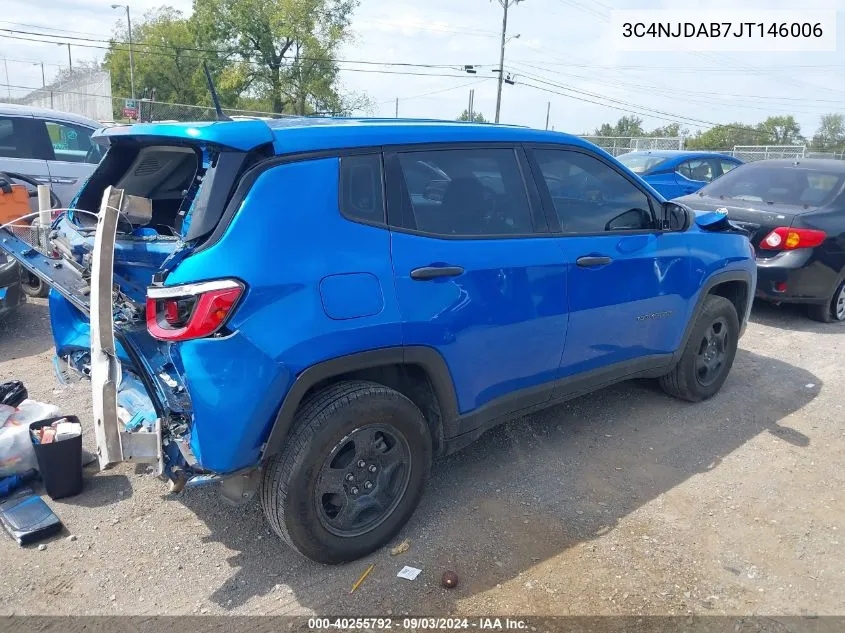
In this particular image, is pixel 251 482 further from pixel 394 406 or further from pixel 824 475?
Result: pixel 824 475

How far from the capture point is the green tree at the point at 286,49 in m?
41.9

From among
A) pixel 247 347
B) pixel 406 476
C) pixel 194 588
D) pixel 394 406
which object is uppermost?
pixel 247 347

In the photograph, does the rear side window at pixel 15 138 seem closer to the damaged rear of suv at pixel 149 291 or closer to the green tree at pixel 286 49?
the damaged rear of suv at pixel 149 291

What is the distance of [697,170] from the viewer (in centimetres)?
1180

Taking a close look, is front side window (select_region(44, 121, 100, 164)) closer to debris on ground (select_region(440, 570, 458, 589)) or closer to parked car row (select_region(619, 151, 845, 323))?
parked car row (select_region(619, 151, 845, 323))

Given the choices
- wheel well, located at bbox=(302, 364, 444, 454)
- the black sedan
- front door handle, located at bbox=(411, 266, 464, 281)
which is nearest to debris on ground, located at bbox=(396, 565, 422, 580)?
wheel well, located at bbox=(302, 364, 444, 454)

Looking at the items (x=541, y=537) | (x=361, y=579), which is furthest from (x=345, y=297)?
(x=541, y=537)

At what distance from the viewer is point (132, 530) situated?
3.19 meters

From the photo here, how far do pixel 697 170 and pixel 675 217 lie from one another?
8.53 m

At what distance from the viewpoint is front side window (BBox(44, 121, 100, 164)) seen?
828 cm

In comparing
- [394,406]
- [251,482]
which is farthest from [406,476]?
[251,482]

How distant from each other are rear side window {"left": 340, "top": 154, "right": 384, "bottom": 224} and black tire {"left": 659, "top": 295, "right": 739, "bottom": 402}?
269cm

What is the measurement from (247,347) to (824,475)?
11.5 ft

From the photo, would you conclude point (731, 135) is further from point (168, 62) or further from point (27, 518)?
point (27, 518)
